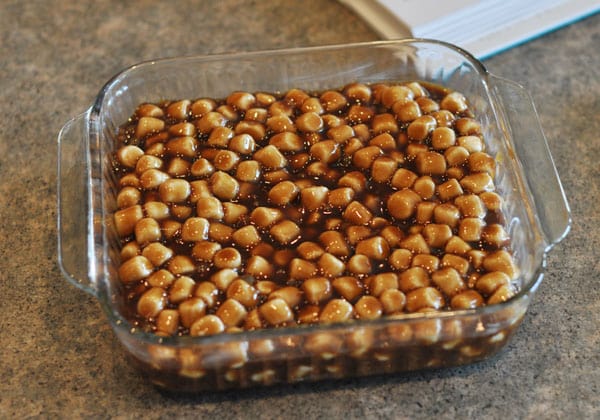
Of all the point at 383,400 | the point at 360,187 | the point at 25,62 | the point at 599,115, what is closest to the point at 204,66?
the point at 360,187

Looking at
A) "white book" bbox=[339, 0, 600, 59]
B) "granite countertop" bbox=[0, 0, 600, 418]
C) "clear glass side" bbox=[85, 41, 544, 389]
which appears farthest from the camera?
"white book" bbox=[339, 0, 600, 59]

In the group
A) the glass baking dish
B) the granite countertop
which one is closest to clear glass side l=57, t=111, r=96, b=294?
the glass baking dish

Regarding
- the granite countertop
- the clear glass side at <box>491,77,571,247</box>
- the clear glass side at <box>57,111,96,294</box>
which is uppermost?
the clear glass side at <box>491,77,571,247</box>

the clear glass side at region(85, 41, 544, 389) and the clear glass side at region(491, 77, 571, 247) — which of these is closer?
the clear glass side at region(85, 41, 544, 389)

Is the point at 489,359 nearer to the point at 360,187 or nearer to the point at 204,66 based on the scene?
the point at 360,187

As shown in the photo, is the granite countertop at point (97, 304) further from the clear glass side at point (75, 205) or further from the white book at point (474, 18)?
the clear glass side at point (75, 205)

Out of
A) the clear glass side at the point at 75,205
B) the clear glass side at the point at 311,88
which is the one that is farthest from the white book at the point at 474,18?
the clear glass side at the point at 75,205

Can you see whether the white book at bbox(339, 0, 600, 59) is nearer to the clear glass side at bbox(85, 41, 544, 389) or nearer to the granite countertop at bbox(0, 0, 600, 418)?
the granite countertop at bbox(0, 0, 600, 418)
